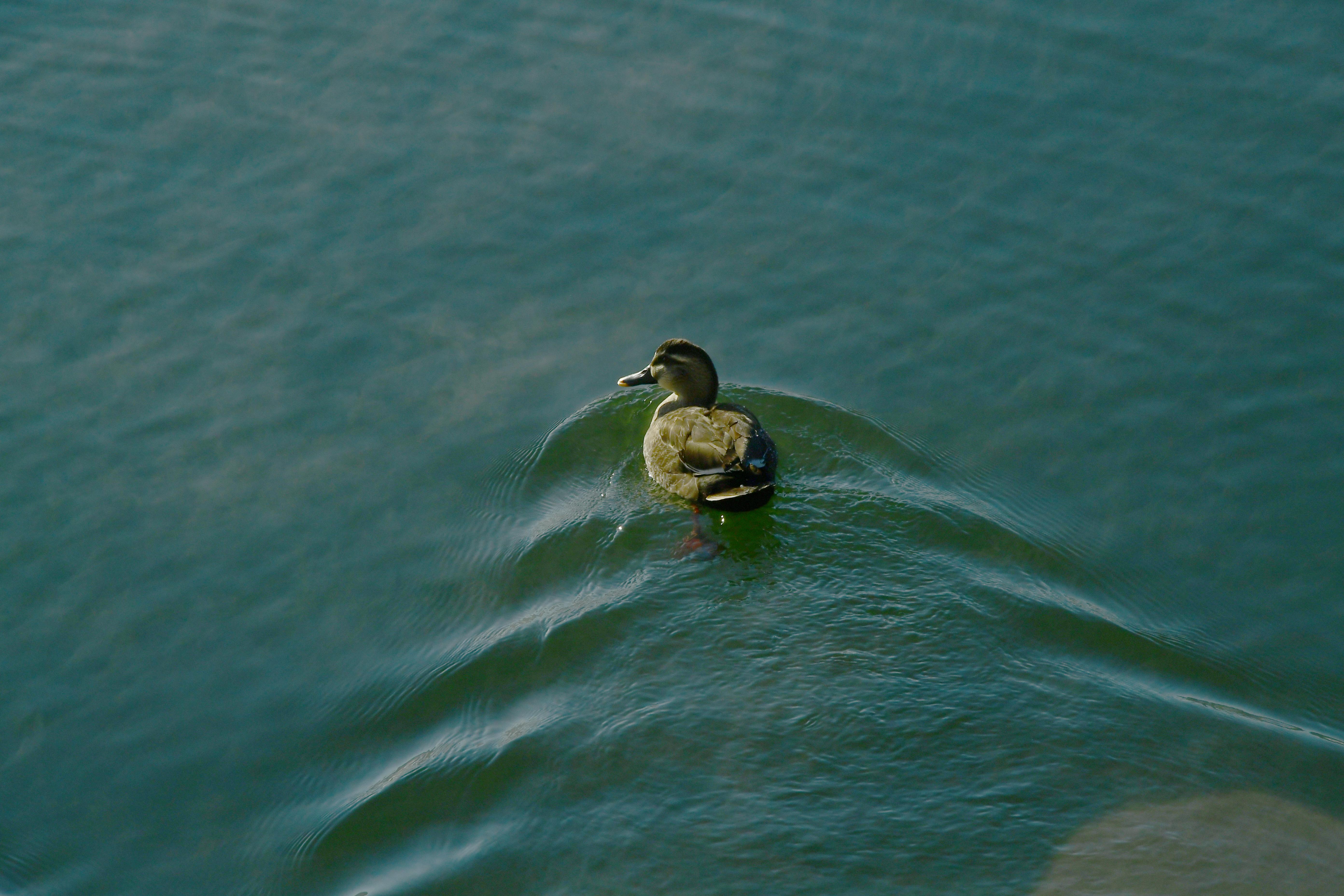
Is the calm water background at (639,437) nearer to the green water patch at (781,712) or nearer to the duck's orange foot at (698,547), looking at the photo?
the green water patch at (781,712)

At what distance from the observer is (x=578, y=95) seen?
492 inches

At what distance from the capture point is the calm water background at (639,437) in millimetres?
6469

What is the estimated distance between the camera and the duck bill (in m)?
9.21

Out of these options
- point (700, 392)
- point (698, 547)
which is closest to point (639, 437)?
point (700, 392)

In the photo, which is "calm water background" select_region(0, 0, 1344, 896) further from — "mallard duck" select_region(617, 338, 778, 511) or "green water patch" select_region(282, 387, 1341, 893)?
"mallard duck" select_region(617, 338, 778, 511)

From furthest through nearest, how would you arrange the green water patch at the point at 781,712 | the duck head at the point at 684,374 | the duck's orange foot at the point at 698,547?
the duck head at the point at 684,374
the duck's orange foot at the point at 698,547
the green water patch at the point at 781,712

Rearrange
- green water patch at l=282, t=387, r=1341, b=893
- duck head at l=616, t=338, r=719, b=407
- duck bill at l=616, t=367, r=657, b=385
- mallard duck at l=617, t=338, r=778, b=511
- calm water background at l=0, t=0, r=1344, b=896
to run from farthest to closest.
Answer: duck bill at l=616, t=367, r=657, b=385
duck head at l=616, t=338, r=719, b=407
mallard duck at l=617, t=338, r=778, b=511
calm water background at l=0, t=0, r=1344, b=896
green water patch at l=282, t=387, r=1341, b=893

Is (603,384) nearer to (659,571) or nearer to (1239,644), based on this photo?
(659,571)

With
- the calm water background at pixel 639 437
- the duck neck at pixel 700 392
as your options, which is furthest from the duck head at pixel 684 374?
the calm water background at pixel 639 437

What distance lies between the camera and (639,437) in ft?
31.7

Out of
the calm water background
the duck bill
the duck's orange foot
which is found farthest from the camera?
the duck bill

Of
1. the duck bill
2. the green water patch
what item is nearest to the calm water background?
the green water patch

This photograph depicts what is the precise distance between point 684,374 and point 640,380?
35 centimetres

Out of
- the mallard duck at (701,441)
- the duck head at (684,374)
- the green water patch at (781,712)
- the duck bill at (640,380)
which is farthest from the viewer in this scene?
the duck bill at (640,380)
